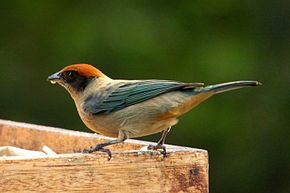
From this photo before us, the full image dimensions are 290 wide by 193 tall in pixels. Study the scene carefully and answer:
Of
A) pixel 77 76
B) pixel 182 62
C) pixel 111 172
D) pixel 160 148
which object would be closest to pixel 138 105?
pixel 160 148

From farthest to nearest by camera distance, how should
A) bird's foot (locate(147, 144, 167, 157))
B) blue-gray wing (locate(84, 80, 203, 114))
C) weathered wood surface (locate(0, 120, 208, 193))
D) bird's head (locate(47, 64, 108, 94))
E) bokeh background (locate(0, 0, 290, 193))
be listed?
bokeh background (locate(0, 0, 290, 193))
bird's head (locate(47, 64, 108, 94))
blue-gray wing (locate(84, 80, 203, 114))
bird's foot (locate(147, 144, 167, 157))
weathered wood surface (locate(0, 120, 208, 193))

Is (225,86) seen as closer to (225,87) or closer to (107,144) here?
(225,87)

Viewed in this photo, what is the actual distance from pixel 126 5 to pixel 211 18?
0.95 m

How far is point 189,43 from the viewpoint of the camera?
401 inches

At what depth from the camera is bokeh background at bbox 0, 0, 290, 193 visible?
32.9ft

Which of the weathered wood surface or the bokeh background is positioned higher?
the bokeh background

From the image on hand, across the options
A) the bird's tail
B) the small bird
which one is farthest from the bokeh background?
the bird's tail

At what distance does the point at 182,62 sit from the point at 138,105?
4922mm

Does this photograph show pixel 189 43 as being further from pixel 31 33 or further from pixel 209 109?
pixel 31 33

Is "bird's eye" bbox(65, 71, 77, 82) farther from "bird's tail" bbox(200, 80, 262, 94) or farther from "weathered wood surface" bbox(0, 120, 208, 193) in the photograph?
"bird's tail" bbox(200, 80, 262, 94)

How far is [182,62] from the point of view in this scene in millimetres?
10273

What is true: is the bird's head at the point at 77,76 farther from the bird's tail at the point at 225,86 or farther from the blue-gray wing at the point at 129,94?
the bird's tail at the point at 225,86

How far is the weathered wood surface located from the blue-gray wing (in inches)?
12.8

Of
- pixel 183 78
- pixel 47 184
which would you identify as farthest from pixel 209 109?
pixel 47 184
